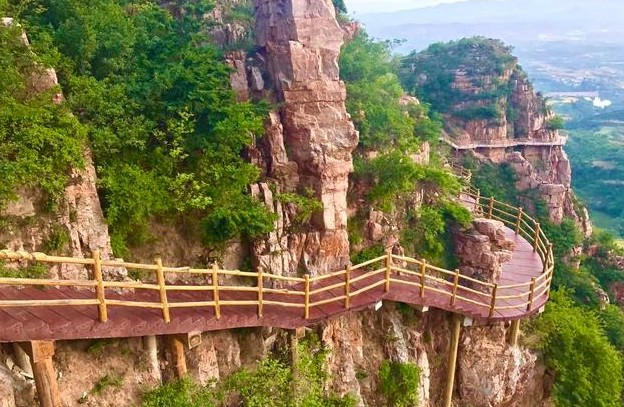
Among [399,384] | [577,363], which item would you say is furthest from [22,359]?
[577,363]

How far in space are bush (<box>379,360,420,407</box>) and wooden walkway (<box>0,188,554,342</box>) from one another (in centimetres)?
202

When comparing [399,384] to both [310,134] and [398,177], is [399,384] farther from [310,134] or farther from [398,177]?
[310,134]

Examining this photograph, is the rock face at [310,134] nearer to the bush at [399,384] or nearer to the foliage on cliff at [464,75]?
the bush at [399,384]

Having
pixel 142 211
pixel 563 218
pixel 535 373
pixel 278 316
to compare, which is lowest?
pixel 563 218

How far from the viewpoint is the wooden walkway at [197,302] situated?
678 centimetres

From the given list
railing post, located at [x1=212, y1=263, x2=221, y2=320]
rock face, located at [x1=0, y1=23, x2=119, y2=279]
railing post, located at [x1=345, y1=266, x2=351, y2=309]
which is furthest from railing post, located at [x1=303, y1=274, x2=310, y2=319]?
rock face, located at [x1=0, y1=23, x2=119, y2=279]

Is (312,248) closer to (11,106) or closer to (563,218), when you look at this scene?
(11,106)

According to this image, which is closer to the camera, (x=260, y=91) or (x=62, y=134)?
(x=62, y=134)

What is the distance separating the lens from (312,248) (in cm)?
1234

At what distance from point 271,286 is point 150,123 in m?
4.68

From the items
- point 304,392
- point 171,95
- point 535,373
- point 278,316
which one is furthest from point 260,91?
point 535,373

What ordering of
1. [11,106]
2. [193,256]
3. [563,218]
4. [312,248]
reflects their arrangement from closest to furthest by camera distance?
1. [11,106]
2. [193,256]
3. [312,248]
4. [563,218]

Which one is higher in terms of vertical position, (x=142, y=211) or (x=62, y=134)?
(x=62, y=134)

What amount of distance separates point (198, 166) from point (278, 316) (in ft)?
13.1
